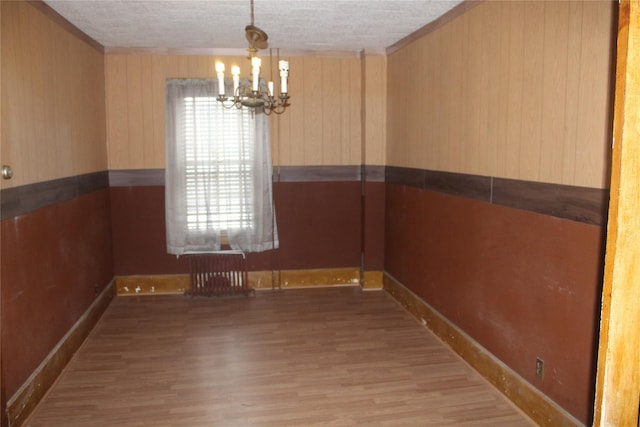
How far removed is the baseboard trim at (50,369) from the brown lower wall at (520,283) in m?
3.16

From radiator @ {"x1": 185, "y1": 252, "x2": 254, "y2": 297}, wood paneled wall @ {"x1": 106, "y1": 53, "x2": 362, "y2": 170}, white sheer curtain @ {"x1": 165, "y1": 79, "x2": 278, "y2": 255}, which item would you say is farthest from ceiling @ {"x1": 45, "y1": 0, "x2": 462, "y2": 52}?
radiator @ {"x1": 185, "y1": 252, "x2": 254, "y2": 297}

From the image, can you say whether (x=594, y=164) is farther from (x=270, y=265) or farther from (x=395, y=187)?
(x=270, y=265)

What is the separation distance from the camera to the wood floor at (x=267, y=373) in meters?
3.36

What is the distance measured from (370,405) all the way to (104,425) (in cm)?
170

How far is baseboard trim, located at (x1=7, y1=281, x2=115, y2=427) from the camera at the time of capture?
3.19 metres

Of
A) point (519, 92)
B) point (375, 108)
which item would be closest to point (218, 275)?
point (375, 108)

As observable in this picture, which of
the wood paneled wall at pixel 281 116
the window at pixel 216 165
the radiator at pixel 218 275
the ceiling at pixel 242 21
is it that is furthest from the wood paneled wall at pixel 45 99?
the radiator at pixel 218 275

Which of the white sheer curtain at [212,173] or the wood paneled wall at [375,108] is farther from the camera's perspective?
the wood paneled wall at [375,108]

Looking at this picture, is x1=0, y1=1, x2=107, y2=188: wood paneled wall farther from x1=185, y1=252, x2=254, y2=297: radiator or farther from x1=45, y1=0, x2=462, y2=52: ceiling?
x1=185, y1=252, x2=254, y2=297: radiator

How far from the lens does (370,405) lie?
11.4 ft

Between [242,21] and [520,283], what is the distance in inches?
125

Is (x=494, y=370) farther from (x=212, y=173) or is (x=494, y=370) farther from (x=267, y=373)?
(x=212, y=173)

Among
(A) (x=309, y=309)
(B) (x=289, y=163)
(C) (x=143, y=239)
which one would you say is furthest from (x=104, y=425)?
(B) (x=289, y=163)

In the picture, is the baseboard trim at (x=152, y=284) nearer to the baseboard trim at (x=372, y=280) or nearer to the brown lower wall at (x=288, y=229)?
the brown lower wall at (x=288, y=229)
